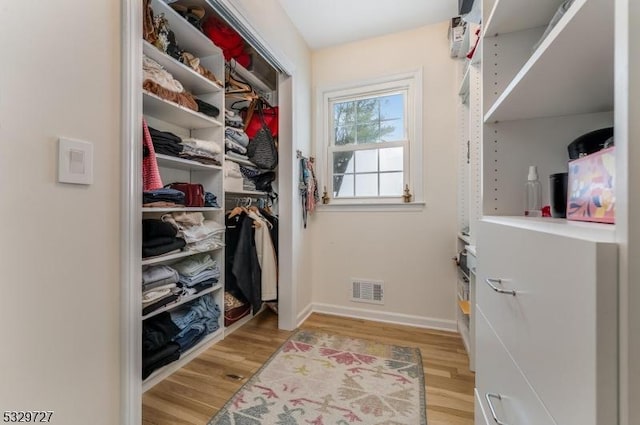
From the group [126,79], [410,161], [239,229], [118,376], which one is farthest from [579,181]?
[239,229]

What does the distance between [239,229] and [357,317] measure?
133 cm

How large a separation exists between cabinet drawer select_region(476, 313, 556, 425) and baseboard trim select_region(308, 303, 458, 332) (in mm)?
1368

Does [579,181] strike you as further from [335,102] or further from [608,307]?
[335,102]

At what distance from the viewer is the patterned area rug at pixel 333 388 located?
1.29 meters

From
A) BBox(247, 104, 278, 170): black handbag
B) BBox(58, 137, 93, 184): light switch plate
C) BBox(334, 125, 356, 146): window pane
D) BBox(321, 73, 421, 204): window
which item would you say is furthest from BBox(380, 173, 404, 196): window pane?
BBox(58, 137, 93, 184): light switch plate

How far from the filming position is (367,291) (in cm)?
248

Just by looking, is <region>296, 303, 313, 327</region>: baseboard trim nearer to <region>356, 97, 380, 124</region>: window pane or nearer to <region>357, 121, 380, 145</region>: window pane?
<region>357, 121, 380, 145</region>: window pane

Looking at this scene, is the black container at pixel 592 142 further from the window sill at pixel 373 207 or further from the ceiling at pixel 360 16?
the ceiling at pixel 360 16

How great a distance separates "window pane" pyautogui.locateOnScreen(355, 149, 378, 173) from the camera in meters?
2.52

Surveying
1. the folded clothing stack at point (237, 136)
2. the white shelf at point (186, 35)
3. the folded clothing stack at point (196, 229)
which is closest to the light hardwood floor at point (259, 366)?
the folded clothing stack at point (196, 229)

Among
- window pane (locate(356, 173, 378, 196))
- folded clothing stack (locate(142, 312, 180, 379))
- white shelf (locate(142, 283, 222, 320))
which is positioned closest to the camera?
folded clothing stack (locate(142, 312, 180, 379))

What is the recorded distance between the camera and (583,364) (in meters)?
0.37

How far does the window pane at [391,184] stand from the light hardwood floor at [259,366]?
116 cm

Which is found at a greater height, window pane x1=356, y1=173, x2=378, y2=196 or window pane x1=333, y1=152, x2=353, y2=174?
window pane x1=333, y1=152, x2=353, y2=174
